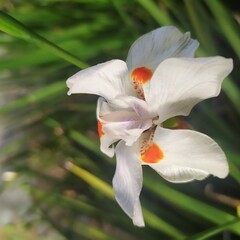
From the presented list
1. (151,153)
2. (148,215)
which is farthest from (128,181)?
(148,215)

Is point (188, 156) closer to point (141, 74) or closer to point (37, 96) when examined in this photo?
point (141, 74)

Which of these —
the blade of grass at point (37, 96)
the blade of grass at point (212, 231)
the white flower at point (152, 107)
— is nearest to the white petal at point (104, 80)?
the white flower at point (152, 107)

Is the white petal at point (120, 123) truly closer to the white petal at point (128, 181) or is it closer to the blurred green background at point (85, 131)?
the white petal at point (128, 181)

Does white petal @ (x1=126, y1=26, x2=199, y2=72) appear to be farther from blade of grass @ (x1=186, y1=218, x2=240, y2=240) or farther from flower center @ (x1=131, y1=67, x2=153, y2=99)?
blade of grass @ (x1=186, y1=218, x2=240, y2=240)

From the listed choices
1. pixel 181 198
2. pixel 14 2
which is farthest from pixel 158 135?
pixel 14 2

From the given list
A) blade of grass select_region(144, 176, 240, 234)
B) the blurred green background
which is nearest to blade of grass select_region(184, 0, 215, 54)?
the blurred green background

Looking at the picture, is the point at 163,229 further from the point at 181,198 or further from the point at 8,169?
the point at 8,169
